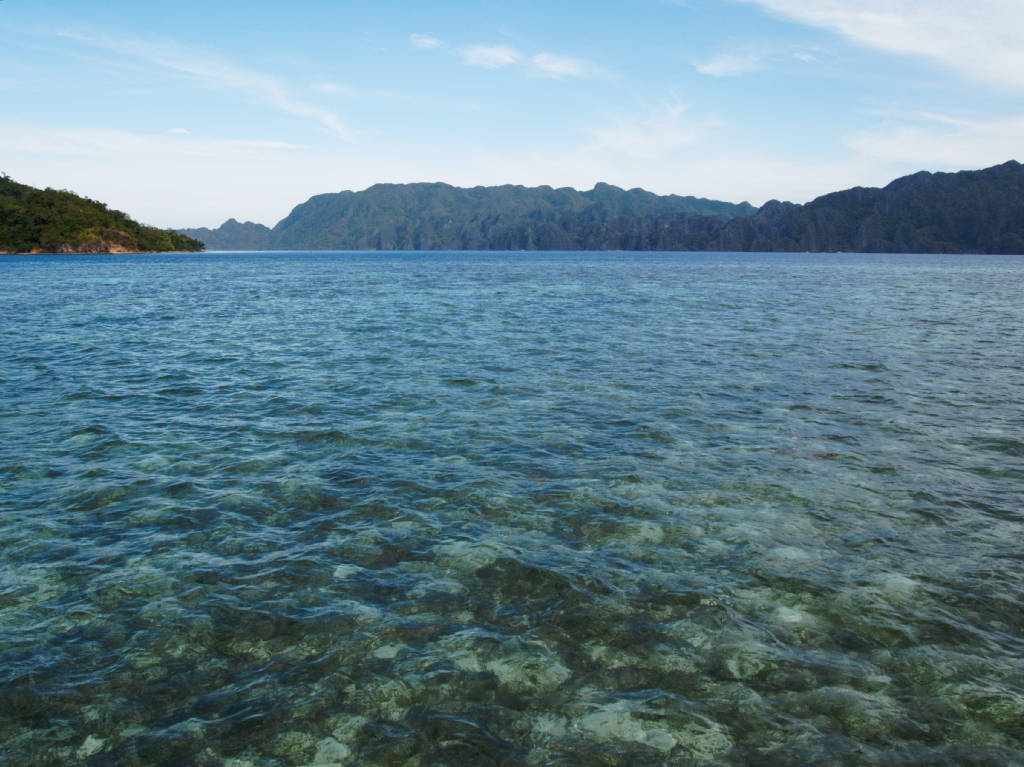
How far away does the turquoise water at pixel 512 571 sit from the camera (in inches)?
250

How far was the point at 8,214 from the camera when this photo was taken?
19262cm

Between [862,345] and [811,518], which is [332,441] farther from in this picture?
[862,345]

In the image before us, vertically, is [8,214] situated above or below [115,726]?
above

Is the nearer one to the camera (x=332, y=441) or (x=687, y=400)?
(x=332, y=441)

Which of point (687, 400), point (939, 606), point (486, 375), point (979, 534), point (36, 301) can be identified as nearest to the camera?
point (939, 606)

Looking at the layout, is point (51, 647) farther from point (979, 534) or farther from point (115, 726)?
point (979, 534)

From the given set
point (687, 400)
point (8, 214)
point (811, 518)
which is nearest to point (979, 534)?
point (811, 518)

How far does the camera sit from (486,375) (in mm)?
24047

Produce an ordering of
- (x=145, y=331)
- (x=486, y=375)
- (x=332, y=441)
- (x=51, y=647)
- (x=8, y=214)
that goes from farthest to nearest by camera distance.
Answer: (x=8, y=214) → (x=145, y=331) → (x=486, y=375) → (x=332, y=441) → (x=51, y=647)

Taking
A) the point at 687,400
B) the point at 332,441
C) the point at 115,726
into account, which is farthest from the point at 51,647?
the point at 687,400

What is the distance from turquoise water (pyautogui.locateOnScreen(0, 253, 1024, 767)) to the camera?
20.8 ft

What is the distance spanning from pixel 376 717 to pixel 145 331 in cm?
3842

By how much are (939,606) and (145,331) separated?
136ft

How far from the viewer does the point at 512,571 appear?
31.3 feet
